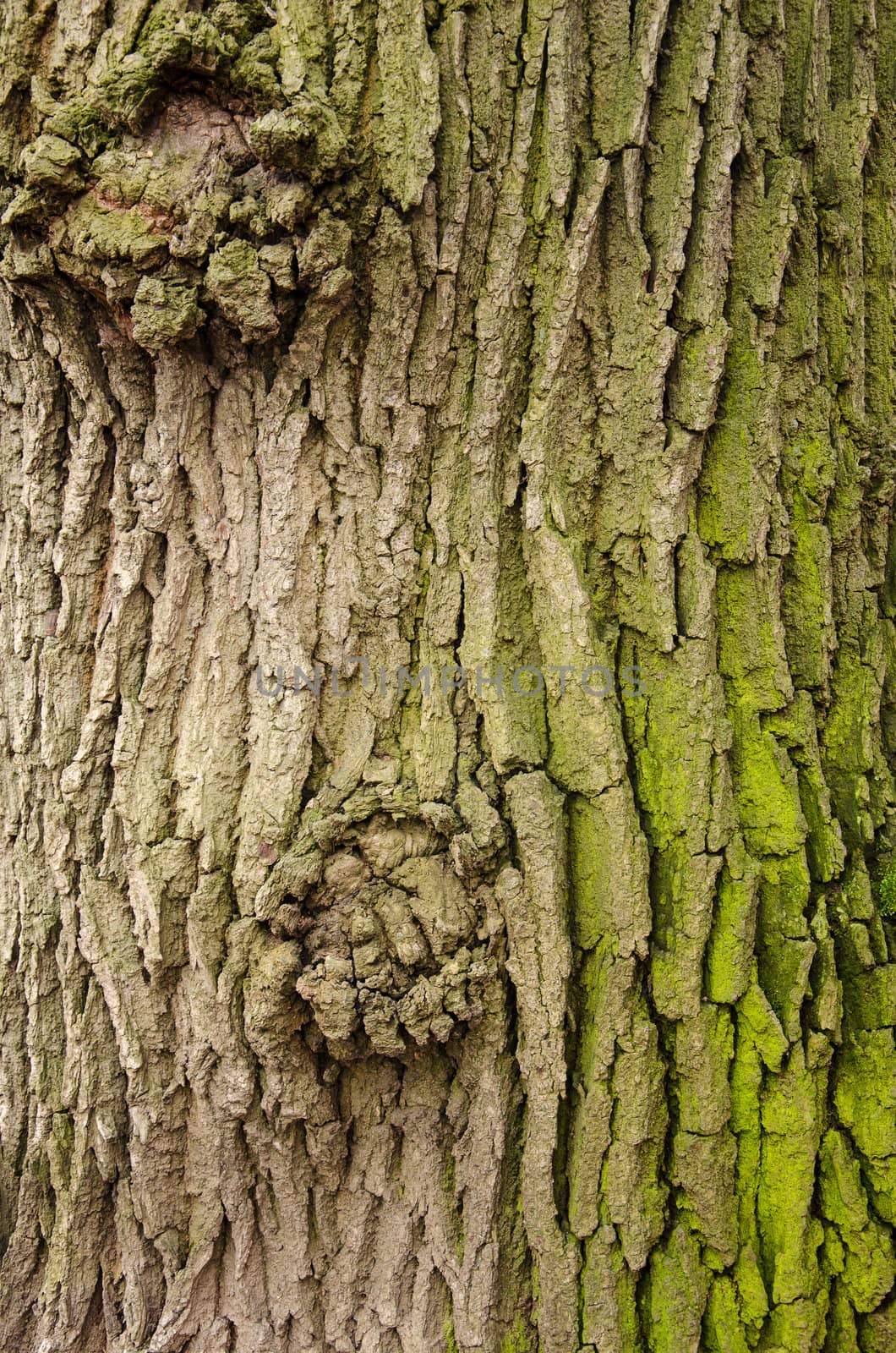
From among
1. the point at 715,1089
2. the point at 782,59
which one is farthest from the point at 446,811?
the point at 782,59

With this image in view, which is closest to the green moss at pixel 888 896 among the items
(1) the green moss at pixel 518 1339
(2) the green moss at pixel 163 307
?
(1) the green moss at pixel 518 1339

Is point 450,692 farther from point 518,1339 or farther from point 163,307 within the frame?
point 518,1339

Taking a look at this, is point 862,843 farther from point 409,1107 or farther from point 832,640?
point 409,1107

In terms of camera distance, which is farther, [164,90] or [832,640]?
[832,640]


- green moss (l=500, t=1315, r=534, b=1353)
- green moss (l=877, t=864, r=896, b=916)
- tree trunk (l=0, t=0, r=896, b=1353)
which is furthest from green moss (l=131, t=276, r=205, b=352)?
green moss (l=500, t=1315, r=534, b=1353)

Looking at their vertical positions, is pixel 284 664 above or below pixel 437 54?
below

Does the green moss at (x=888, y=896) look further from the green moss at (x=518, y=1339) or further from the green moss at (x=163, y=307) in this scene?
the green moss at (x=163, y=307)

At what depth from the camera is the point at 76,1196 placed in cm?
193

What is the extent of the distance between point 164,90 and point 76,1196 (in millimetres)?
2298

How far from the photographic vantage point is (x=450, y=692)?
1.85m

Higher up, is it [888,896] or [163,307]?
[163,307]

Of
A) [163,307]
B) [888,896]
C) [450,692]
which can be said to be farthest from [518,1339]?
[163,307]

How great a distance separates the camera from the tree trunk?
1744mm

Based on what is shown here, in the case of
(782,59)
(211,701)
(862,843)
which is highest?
(782,59)
